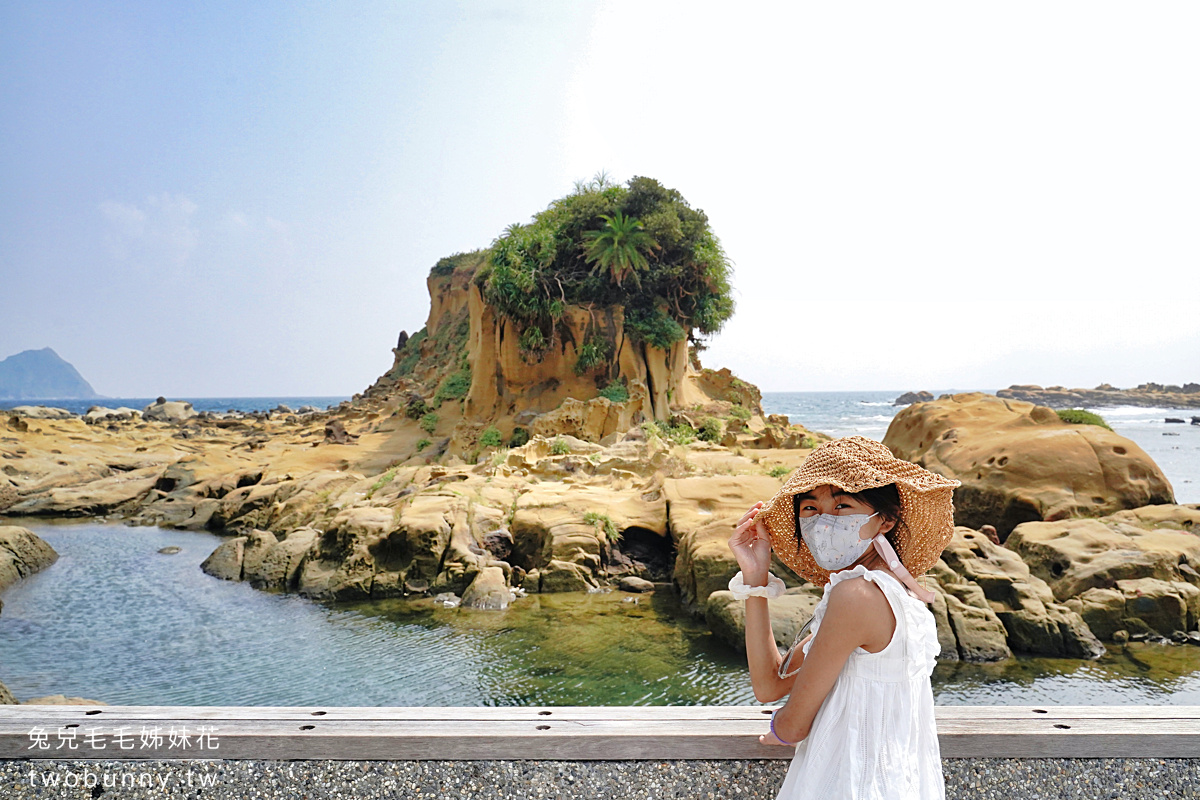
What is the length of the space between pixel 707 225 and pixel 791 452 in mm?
9568

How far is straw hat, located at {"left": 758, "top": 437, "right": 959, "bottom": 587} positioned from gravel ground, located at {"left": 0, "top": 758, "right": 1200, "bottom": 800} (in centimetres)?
92

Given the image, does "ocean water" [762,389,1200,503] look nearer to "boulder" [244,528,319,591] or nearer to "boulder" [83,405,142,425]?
"boulder" [244,528,319,591]

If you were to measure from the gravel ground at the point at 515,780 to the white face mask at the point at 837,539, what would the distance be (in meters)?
0.93

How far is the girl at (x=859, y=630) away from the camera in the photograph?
159cm

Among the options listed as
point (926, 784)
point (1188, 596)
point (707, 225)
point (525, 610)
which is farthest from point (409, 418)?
point (926, 784)

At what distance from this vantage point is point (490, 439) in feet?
62.1

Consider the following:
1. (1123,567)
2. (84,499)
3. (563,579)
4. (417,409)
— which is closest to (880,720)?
(563,579)

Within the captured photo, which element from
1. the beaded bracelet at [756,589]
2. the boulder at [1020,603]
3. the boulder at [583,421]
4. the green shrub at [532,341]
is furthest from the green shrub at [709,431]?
the beaded bracelet at [756,589]

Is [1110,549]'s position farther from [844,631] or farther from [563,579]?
[844,631]

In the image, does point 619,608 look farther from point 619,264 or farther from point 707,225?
point 707,225

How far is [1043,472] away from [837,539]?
1057cm

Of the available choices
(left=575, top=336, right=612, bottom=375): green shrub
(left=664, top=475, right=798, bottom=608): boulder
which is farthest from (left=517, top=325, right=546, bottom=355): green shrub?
(left=664, top=475, right=798, bottom=608): boulder

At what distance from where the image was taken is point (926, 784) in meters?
1.70

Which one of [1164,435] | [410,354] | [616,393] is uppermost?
[410,354]
